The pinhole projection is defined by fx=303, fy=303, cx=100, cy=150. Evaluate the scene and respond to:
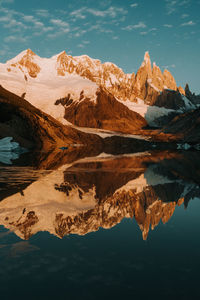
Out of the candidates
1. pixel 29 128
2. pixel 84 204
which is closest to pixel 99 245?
pixel 84 204

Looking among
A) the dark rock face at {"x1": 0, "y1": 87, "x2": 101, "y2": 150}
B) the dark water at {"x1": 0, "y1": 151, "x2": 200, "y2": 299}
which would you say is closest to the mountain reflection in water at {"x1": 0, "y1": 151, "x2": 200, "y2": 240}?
the dark water at {"x1": 0, "y1": 151, "x2": 200, "y2": 299}

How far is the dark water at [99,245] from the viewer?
779cm

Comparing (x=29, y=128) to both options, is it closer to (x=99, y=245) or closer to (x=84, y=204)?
(x=84, y=204)

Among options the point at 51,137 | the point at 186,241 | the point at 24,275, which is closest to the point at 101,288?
the point at 24,275

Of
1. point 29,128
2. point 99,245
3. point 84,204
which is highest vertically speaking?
point 29,128

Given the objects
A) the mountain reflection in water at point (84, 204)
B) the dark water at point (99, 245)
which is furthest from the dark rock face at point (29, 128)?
the dark water at point (99, 245)

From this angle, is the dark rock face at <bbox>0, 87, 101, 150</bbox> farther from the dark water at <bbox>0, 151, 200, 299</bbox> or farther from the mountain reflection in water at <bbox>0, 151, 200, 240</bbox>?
the dark water at <bbox>0, 151, 200, 299</bbox>

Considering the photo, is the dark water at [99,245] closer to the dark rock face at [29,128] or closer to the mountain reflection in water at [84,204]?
the mountain reflection in water at [84,204]

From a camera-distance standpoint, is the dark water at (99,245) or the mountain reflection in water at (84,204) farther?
the mountain reflection in water at (84,204)

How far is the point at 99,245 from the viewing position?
35.8 ft

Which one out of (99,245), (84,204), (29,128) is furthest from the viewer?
(29,128)

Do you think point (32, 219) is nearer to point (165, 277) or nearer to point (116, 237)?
point (116, 237)

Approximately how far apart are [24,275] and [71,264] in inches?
56.9

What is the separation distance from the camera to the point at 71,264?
9.20 metres
